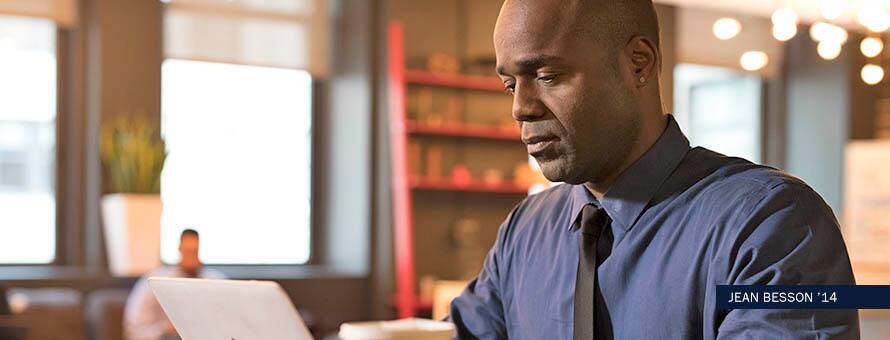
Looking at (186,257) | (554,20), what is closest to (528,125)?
(554,20)

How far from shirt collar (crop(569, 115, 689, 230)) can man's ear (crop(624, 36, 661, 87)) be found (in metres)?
0.08

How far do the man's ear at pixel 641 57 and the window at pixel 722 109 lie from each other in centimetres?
858

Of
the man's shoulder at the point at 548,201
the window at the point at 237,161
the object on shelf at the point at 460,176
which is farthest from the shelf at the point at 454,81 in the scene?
the man's shoulder at the point at 548,201

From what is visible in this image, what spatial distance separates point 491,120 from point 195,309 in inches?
264

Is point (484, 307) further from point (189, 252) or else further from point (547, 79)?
point (189, 252)

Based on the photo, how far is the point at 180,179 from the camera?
728 centimetres

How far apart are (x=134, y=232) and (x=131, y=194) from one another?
1.00ft

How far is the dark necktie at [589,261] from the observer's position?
133cm

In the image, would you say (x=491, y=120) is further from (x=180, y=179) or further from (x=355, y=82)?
(x=180, y=179)

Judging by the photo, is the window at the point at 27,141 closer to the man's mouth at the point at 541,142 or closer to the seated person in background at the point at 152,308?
the seated person in background at the point at 152,308

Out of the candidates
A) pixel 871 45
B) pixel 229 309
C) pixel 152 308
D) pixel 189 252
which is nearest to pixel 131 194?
pixel 189 252

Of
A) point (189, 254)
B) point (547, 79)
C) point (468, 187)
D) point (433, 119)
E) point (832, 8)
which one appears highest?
point (832, 8)

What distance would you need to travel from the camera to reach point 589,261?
136cm

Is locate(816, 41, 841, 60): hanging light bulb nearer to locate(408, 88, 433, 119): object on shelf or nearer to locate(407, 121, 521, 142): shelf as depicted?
locate(407, 121, 521, 142): shelf
